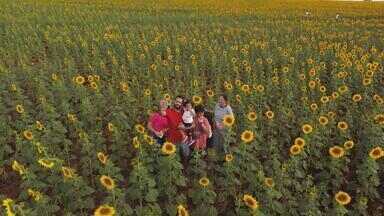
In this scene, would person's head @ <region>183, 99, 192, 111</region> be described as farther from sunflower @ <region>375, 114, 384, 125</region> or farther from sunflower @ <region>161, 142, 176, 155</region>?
sunflower @ <region>375, 114, 384, 125</region>

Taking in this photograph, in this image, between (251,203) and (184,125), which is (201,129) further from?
(251,203)

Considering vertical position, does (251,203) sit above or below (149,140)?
below

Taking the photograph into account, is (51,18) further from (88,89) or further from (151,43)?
(88,89)

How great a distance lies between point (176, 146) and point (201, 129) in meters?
0.57

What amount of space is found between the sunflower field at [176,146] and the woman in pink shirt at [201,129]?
314 mm

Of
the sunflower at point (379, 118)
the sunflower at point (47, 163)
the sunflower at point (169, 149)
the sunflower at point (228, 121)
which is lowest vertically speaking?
the sunflower at point (379, 118)

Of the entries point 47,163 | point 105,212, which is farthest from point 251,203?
point 47,163

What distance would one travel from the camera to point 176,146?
31.0ft

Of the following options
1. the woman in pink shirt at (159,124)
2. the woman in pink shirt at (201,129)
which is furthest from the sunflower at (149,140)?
the woman in pink shirt at (201,129)

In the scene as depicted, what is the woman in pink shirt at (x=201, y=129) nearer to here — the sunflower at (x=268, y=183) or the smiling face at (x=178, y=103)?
the smiling face at (x=178, y=103)

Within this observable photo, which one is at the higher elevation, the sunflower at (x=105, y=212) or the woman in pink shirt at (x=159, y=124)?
the woman in pink shirt at (x=159, y=124)

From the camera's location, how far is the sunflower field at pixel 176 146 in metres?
8.07

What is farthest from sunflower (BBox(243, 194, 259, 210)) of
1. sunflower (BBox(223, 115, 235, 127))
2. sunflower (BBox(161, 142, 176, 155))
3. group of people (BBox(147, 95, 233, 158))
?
group of people (BBox(147, 95, 233, 158))

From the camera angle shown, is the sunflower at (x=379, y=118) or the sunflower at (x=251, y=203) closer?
the sunflower at (x=251, y=203)
